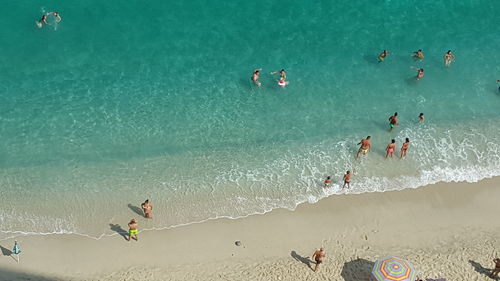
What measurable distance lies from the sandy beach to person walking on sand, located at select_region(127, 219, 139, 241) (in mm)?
222

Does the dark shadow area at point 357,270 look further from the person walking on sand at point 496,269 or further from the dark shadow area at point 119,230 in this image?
the dark shadow area at point 119,230

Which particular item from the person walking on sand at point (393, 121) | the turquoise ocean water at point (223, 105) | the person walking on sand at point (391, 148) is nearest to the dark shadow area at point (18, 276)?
the turquoise ocean water at point (223, 105)

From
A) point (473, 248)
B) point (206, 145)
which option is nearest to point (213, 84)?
point (206, 145)

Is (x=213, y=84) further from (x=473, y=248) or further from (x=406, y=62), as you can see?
(x=473, y=248)

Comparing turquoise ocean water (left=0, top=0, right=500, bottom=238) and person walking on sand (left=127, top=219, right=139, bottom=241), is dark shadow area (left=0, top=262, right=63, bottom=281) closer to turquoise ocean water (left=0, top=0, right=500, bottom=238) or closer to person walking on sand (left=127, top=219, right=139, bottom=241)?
turquoise ocean water (left=0, top=0, right=500, bottom=238)

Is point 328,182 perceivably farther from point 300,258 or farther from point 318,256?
point 318,256

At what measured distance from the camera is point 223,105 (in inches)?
1054

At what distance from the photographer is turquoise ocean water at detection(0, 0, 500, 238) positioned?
22844mm

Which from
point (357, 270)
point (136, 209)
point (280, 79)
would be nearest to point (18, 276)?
point (136, 209)

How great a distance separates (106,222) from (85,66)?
9771mm

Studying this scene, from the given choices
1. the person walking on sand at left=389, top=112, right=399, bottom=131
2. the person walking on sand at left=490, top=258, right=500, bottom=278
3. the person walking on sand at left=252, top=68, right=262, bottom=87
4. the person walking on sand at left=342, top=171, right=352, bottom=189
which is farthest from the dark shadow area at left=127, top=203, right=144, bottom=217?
the person walking on sand at left=490, top=258, right=500, bottom=278

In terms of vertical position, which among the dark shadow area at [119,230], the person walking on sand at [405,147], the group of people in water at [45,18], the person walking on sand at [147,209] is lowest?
the dark shadow area at [119,230]

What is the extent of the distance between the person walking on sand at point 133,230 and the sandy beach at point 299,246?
22 centimetres

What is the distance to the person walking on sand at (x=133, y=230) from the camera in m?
20.1
